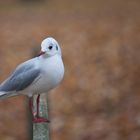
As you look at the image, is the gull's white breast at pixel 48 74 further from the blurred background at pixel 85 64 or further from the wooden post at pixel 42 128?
the blurred background at pixel 85 64

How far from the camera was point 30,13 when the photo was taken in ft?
32.0

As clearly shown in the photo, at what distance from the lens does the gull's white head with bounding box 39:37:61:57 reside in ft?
11.4

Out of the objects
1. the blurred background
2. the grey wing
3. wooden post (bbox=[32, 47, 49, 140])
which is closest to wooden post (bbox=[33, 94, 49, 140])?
wooden post (bbox=[32, 47, 49, 140])

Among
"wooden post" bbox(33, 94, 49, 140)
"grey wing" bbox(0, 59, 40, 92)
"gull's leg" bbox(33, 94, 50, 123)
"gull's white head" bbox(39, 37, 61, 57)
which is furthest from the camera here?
"grey wing" bbox(0, 59, 40, 92)

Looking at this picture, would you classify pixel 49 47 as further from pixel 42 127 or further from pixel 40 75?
pixel 42 127

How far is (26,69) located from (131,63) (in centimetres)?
387

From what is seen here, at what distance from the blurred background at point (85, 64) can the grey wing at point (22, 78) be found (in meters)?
1.74

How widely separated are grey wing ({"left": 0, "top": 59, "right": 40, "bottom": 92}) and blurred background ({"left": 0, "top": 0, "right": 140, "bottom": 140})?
68.3 inches

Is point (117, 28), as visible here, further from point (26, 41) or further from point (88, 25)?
point (26, 41)

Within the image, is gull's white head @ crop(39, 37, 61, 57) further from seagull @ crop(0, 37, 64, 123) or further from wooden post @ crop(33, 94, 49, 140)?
wooden post @ crop(33, 94, 49, 140)

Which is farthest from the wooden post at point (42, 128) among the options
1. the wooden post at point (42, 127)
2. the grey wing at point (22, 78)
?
the grey wing at point (22, 78)

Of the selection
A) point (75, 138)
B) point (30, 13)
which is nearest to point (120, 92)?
point (75, 138)

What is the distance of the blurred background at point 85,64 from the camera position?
6.67m

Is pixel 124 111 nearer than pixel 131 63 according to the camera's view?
Yes
